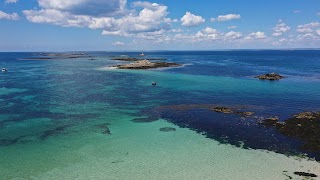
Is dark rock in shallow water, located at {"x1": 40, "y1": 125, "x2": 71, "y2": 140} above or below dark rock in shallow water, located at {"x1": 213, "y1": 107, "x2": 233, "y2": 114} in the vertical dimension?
below

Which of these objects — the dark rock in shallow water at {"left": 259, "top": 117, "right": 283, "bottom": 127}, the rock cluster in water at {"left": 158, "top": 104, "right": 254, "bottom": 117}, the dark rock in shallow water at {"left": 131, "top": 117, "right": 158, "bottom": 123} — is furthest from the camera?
the rock cluster in water at {"left": 158, "top": 104, "right": 254, "bottom": 117}

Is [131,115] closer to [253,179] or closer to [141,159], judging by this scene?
[141,159]

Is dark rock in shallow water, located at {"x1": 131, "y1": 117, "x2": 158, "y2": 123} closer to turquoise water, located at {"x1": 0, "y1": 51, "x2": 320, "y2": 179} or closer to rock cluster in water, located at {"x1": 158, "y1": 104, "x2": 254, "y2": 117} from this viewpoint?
turquoise water, located at {"x1": 0, "y1": 51, "x2": 320, "y2": 179}

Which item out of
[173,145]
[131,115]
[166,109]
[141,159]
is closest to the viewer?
[141,159]

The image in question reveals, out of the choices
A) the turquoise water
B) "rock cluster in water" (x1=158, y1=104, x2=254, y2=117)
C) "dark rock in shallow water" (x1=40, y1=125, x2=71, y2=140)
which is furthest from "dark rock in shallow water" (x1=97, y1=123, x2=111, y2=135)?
"rock cluster in water" (x1=158, y1=104, x2=254, y2=117)

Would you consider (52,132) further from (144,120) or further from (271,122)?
(271,122)

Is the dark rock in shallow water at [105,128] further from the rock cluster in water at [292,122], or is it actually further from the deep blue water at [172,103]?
the rock cluster in water at [292,122]

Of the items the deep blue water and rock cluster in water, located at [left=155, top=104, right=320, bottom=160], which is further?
the deep blue water

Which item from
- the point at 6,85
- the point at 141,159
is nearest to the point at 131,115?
the point at 141,159

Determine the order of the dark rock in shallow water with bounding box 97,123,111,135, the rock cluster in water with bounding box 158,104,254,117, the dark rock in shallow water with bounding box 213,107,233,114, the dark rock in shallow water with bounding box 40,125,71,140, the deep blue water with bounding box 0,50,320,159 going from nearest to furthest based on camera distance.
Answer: the dark rock in shallow water with bounding box 40,125,71,140
the deep blue water with bounding box 0,50,320,159
the dark rock in shallow water with bounding box 97,123,111,135
the rock cluster in water with bounding box 158,104,254,117
the dark rock in shallow water with bounding box 213,107,233,114

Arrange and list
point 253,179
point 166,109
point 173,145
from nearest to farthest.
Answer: point 253,179 → point 173,145 → point 166,109

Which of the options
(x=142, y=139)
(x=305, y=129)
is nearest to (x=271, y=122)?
(x=305, y=129)
